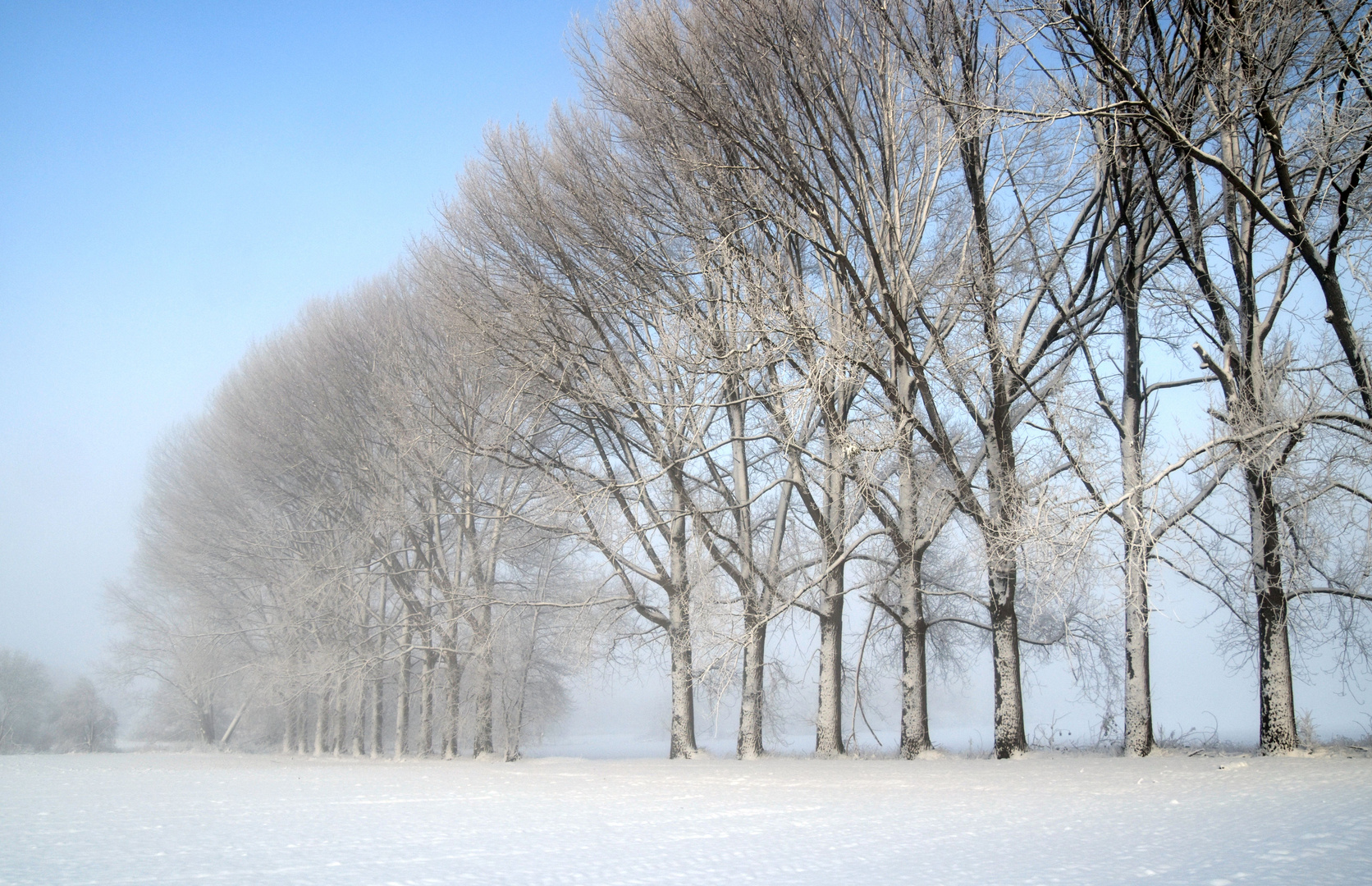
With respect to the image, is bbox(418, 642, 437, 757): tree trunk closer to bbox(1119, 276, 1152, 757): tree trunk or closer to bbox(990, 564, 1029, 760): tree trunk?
bbox(990, 564, 1029, 760): tree trunk

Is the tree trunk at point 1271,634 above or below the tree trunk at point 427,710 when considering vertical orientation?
above

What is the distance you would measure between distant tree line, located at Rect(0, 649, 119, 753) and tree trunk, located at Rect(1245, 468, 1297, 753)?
38.0 m

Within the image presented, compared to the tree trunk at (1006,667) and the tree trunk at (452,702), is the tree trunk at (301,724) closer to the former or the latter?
the tree trunk at (452,702)

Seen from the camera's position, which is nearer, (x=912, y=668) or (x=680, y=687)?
(x=912, y=668)

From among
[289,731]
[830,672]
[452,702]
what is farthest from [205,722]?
[830,672]

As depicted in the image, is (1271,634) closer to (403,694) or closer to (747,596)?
(747,596)

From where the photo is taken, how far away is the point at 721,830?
4297mm

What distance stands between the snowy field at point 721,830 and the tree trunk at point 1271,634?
1943mm

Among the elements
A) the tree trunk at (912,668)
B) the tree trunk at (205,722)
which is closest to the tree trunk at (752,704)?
the tree trunk at (912,668)

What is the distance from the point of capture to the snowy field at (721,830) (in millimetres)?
3137

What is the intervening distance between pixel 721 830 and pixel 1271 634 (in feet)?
29.3

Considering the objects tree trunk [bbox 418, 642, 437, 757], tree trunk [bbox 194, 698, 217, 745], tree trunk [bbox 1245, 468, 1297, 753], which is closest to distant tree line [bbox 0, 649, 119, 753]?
tree trunk [bbox 194, 698, 217, 745]

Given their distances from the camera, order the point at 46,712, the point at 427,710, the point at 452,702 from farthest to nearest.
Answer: the point at 46,712 → the point at 427,710 → the point at 452,702

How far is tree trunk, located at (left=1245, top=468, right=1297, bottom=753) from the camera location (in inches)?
388
